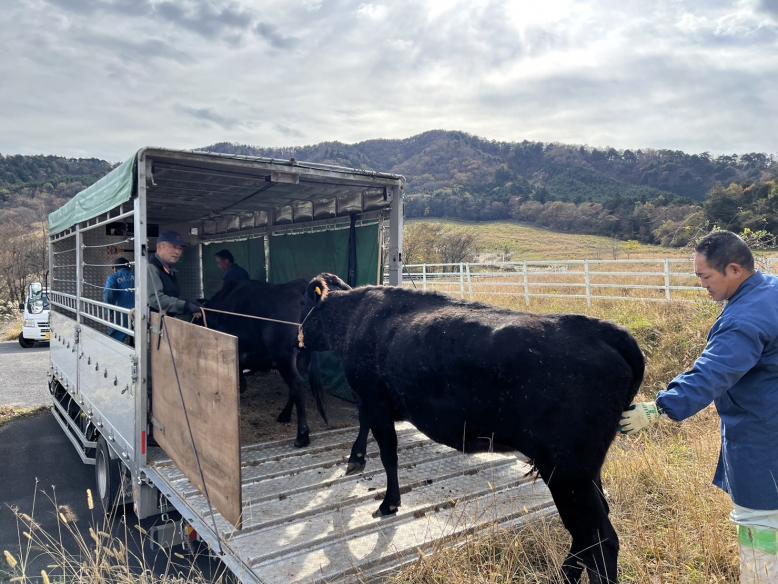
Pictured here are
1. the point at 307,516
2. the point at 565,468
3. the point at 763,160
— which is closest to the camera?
the point at 565,468

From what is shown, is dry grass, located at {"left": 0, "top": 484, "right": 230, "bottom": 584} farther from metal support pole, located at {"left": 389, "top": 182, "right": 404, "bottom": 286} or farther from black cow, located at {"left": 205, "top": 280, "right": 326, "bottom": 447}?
metal support pole, located at {"left": 389, "top": 182, "right": 404, "bottom": 286}

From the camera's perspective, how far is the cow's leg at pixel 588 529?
2.85 metres

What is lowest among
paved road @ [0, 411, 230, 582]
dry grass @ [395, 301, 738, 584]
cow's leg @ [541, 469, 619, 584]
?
paved road @ [0, 411, 230, 582]

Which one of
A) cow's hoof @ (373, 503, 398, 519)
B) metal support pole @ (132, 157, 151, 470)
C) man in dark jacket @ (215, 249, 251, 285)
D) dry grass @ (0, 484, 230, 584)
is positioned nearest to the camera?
cow's hoof @ (373, 503, 398, 519)

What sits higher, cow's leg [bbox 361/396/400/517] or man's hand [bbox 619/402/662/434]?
man's hand [bbox 619/402/662/434]

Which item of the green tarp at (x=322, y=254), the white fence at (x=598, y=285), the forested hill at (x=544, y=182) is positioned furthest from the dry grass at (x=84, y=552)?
the forested hill at (x=544, y=182)

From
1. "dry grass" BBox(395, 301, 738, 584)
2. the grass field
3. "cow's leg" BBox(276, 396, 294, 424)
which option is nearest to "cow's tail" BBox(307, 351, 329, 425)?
"cow's leg" BBox(276, 396, 294, 424)

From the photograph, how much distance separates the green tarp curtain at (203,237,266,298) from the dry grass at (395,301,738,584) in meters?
6.02

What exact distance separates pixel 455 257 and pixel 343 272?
2854 cm

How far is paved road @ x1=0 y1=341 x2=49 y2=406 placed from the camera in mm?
10695

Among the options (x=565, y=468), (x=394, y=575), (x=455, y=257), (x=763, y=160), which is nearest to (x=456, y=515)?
(x=394, y=575)

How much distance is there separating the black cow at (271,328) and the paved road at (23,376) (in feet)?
20.4

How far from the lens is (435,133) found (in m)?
134

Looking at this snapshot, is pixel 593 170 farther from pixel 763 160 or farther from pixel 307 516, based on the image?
pixel 307 516
